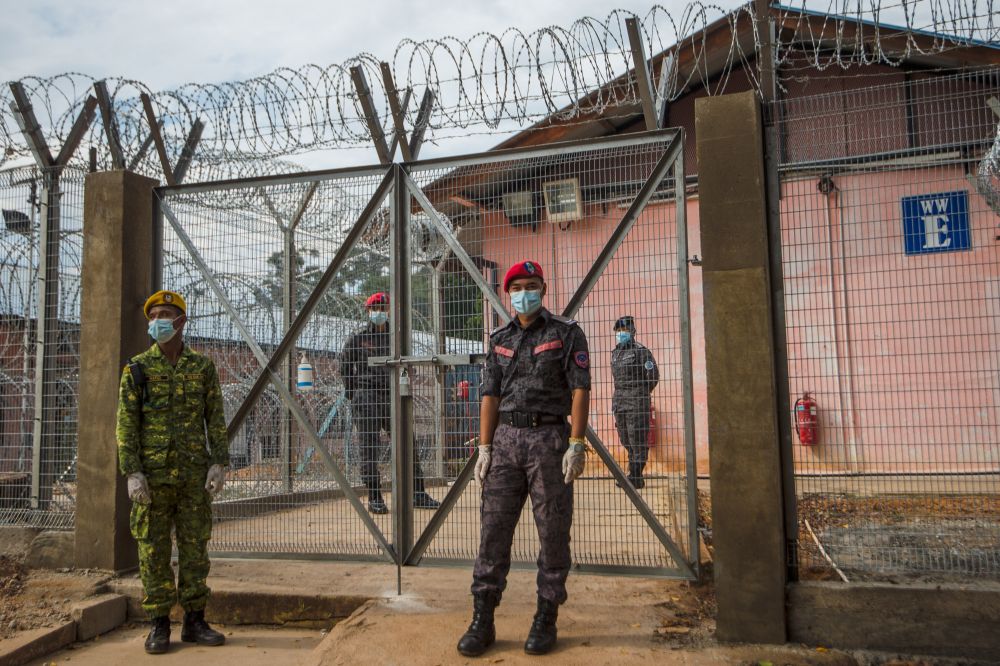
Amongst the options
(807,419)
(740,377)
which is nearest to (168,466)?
(740,377)

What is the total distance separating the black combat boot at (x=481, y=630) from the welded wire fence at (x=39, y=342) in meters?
3.59

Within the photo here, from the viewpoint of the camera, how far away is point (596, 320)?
470 cm

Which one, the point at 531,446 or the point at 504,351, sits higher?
the point at 504,351

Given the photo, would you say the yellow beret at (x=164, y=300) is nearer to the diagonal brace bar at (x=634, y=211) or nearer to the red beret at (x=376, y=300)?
the red beret at (x=376, y=300)

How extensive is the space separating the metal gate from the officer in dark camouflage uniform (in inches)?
2.9

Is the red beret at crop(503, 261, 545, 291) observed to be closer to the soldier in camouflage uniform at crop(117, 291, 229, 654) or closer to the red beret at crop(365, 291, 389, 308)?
the red beret at crop(365, 291, 389, 308)

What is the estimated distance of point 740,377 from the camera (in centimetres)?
383

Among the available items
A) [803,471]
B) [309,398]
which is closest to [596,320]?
[803,471]

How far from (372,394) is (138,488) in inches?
62.7

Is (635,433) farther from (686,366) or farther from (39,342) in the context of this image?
(39,342)

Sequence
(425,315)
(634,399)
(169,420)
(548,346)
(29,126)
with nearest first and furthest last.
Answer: (548,346), (169,420), (634,399), (425,315), (29,126)

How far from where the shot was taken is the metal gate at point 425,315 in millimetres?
4594

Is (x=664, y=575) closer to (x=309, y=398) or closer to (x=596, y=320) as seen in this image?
(x=596, y=320)

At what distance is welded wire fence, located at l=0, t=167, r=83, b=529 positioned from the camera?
5762 mm
